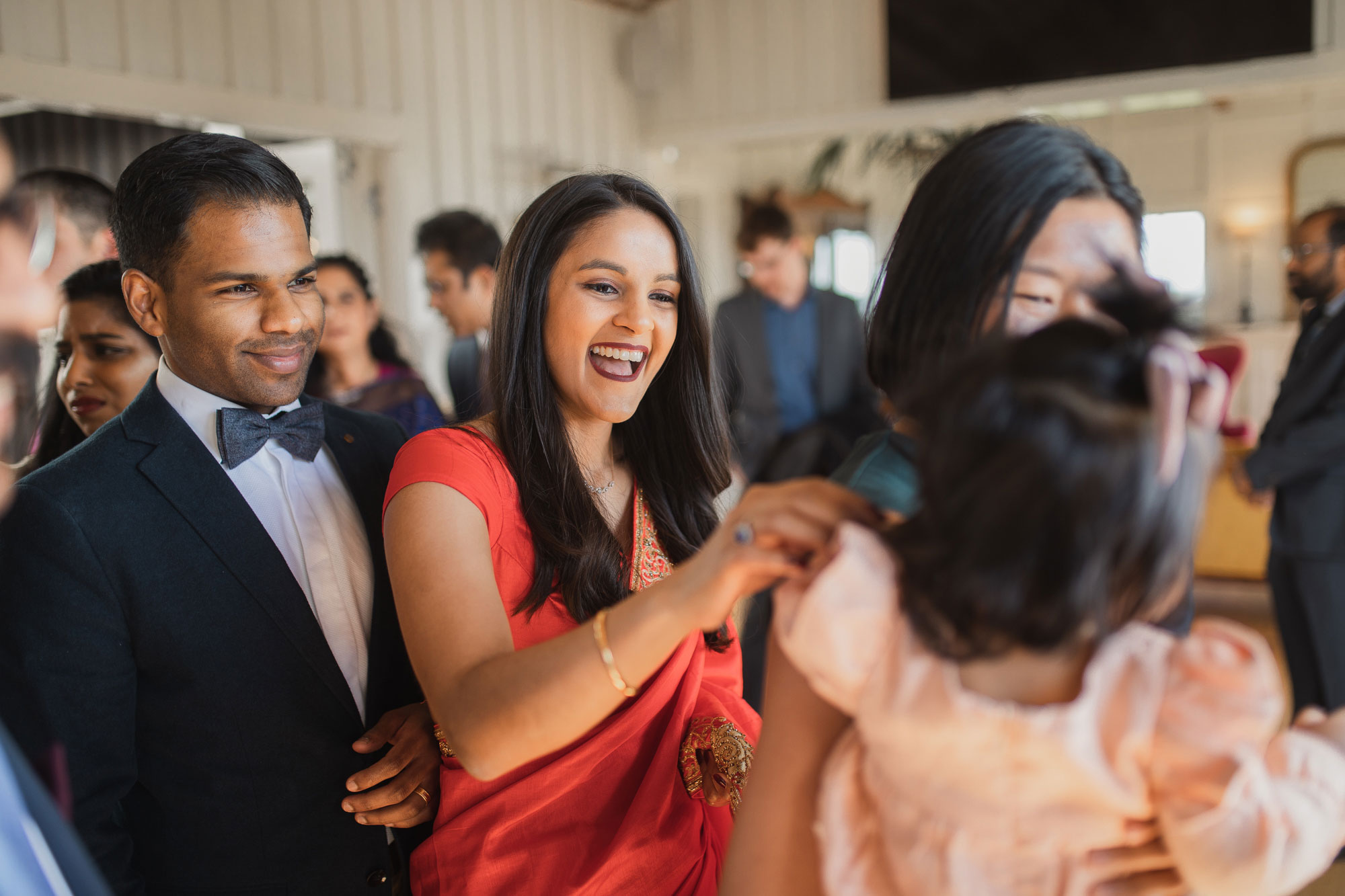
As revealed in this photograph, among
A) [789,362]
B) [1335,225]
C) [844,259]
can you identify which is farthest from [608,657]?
[844,259]

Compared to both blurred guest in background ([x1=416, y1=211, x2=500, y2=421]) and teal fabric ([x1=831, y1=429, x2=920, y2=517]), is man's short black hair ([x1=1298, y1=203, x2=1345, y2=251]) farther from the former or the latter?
teal fabric ([x1=831, y1=429, x2=920, y2=517])

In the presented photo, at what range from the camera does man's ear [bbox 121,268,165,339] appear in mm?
1470

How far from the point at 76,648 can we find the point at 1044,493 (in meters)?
1.18

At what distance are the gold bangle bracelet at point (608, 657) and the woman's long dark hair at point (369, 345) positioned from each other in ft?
8.36

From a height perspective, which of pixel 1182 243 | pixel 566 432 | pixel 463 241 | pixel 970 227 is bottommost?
pixel 566 432

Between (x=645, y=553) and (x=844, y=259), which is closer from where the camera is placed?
(x=645, y=553)

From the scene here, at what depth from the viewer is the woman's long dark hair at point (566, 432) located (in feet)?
4.64

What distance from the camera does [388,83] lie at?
5.73 m

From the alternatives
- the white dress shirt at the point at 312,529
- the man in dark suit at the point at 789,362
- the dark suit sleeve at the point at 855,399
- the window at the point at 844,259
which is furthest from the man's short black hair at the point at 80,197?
the window at the point at 844,259

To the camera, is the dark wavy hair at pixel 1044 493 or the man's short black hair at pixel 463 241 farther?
the man's short black hair at pixel 463 241

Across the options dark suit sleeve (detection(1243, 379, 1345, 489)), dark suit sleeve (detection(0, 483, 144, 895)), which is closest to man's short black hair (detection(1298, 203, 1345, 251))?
dark suit sleeve (detection(1243, 379, 1345, 489))

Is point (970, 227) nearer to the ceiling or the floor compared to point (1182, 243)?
nearer to the floor

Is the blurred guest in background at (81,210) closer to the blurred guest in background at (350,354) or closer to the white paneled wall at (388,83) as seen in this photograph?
the blurred guest in background at (350,354)

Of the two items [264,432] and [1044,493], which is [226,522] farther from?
[1044,493]
